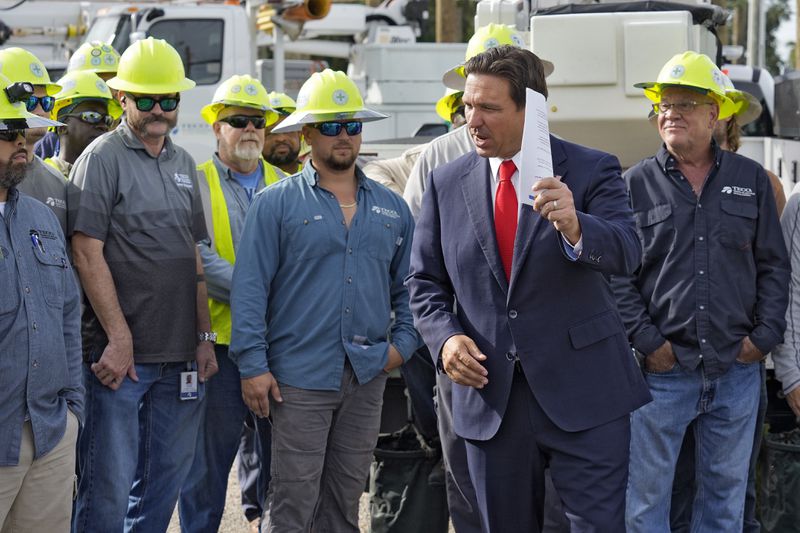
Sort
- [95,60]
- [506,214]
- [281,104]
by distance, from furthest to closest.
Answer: [281,104] → [95,60] → [506,214]

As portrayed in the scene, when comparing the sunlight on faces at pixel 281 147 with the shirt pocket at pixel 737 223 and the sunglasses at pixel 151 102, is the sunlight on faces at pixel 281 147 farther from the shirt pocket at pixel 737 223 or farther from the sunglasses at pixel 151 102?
the shirt pocket at pixel 737 223

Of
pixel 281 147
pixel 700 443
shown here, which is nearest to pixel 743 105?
pixel 700 443

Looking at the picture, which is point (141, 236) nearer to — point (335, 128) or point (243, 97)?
point (335, 128)

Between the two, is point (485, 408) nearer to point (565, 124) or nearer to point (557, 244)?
point (557, 244)

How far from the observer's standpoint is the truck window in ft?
44.3

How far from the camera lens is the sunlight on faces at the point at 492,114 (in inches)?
154

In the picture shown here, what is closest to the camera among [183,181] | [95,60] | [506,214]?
[506,214]

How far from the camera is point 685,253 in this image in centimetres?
491

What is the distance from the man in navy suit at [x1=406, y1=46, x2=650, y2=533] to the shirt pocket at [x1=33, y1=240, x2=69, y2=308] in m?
1.27

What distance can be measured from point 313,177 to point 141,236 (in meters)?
0.75

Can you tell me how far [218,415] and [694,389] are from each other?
7.02 feet

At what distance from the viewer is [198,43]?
44.6 ft

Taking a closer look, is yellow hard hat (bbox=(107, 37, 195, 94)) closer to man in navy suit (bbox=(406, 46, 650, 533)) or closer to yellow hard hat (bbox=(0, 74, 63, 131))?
yellow hard hat (bbox=(0, 74, 63, 131))

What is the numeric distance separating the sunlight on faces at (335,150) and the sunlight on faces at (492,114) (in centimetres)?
116
